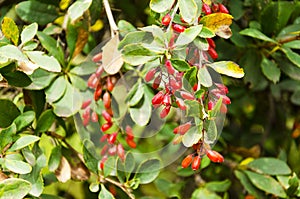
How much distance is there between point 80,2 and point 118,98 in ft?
0.61

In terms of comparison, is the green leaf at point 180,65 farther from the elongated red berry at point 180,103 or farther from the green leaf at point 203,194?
the green leaf at point 203,194

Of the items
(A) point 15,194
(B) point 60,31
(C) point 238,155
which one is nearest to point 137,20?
(B) point 60,31

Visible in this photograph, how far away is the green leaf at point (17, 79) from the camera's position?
3.40 feet

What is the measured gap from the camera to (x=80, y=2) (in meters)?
1.08

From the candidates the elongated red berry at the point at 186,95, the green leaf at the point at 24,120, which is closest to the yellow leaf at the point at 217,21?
the elongated red berry at the point at 186,95

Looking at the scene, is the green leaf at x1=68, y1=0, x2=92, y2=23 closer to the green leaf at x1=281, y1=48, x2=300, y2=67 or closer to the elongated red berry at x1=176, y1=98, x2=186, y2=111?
the elongated red berry at x1=176, y1=98, x2=186, y2=111

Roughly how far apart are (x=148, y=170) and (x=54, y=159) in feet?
0.54

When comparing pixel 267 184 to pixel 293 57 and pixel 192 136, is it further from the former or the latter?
pixel 192 136

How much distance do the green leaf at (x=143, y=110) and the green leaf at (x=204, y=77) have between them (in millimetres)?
194

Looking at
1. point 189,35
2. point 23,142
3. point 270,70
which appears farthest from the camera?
point 270,70

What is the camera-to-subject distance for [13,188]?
945 millimetres

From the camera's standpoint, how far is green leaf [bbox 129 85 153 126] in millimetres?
1107

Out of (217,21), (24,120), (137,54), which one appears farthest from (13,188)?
(217,21)

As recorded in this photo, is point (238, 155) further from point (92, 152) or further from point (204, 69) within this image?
point (204, 69)
